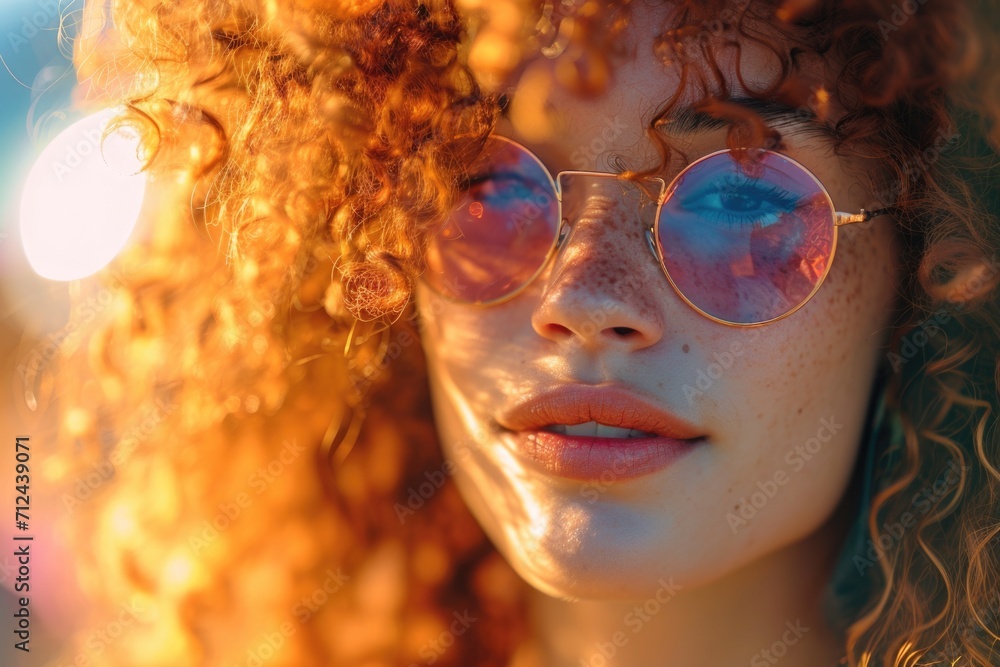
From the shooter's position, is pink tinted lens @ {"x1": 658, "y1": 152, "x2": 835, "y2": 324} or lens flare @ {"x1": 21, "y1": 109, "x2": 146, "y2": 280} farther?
lens flare @ {"x1": 21, "y1": 109, "x2": 146, "y2": 280}

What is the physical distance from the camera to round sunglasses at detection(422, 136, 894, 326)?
4.81 feet

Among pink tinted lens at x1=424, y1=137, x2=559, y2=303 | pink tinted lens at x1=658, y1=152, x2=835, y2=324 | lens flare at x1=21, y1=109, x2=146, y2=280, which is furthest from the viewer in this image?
lens flare at x1=21, y1=109, x2=146, y2=280

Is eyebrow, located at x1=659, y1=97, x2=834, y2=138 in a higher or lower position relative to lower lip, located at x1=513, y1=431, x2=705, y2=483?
higher

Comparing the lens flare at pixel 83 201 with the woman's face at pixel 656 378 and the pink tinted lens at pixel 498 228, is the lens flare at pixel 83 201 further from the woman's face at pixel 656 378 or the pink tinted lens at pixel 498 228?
the woman's face at pixel 656 378

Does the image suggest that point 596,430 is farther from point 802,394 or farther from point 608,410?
point 802,394

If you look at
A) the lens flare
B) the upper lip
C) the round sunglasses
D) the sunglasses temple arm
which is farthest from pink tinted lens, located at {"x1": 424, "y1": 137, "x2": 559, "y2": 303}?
the lens flare

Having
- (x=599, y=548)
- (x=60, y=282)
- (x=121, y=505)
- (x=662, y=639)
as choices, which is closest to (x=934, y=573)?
(x=662, y=639)

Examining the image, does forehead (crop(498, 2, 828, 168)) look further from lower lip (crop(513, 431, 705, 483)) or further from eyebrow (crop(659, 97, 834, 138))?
lower lip (crop(513, 431, 705, 483))

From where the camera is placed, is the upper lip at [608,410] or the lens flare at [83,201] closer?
the upper lip at [608,410]

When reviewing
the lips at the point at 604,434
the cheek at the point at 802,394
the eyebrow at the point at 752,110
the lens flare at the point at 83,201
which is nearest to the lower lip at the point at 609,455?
the lips at the point at 604,434

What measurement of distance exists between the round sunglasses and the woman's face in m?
0.03

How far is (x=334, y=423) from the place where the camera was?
7.37 ft

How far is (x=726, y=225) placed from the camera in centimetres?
148

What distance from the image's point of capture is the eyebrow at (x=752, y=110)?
148cm
